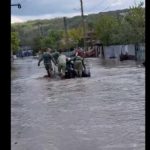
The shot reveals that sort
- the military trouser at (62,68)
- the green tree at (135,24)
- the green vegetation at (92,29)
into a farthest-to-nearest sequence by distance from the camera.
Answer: the green vegetation at (92,29) → the green tree at (135,24) → the military trouser at (62,68)

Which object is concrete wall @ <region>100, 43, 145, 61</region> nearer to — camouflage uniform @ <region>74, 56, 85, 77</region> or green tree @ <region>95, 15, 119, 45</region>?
green tree @ <region>95, 15, 119, 45</region>

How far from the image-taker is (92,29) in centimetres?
9850

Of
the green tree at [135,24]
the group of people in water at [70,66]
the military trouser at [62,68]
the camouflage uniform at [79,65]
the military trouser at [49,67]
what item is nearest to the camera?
the camouflage uniform at [79,65]

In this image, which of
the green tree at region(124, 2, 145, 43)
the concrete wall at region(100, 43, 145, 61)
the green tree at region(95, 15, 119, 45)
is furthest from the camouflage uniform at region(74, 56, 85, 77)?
the green tree at region(95, 15, 119, 45)

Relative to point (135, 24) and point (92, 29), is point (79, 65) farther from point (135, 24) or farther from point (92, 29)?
point (92, 29)

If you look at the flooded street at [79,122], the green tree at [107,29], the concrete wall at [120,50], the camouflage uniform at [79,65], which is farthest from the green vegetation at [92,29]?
the flooded street at [79,122]

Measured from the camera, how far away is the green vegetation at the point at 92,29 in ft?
185

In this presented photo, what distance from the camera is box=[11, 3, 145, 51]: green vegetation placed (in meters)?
56.3

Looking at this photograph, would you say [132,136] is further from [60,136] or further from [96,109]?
[96,109]

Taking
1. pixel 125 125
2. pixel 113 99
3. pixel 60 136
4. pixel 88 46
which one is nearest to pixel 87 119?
pixel 125 125

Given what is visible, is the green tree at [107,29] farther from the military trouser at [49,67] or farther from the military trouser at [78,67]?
the military trouser at [78,67]

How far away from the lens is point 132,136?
28.8ft

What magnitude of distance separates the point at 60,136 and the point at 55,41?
9972 cm
